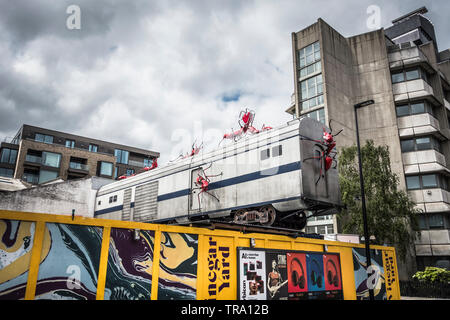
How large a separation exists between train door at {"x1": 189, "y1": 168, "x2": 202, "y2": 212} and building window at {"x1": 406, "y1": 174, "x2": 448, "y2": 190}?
2571cm

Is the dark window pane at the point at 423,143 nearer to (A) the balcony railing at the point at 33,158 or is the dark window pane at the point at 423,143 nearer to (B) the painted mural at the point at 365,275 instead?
(B) the painted mural at the point at 365,275

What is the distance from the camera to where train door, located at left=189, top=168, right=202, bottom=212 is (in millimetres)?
14734

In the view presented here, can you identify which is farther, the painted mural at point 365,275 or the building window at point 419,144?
the building window at point 419,144

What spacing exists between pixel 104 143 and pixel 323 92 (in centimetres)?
3952

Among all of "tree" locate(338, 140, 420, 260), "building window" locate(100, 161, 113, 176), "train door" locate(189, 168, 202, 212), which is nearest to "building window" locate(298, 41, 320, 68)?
"tree" locate(338, 140, 420, 260)

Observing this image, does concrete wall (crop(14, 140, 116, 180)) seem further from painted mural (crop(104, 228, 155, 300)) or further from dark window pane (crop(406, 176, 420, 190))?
painted mural (crop(104, 228, 155, 300))

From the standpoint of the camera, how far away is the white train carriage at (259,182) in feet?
38.5

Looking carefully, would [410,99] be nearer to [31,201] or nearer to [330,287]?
[330,287]

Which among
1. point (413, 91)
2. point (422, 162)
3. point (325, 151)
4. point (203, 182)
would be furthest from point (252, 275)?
point (413, 91)

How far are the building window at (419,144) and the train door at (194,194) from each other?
26.5m

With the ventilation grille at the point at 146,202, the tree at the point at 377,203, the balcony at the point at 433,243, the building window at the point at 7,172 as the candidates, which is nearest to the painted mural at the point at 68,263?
the ventilation grille at the point at 146,202

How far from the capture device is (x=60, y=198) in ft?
79.9

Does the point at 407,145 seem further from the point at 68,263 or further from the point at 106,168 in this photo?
the point at 106,168
